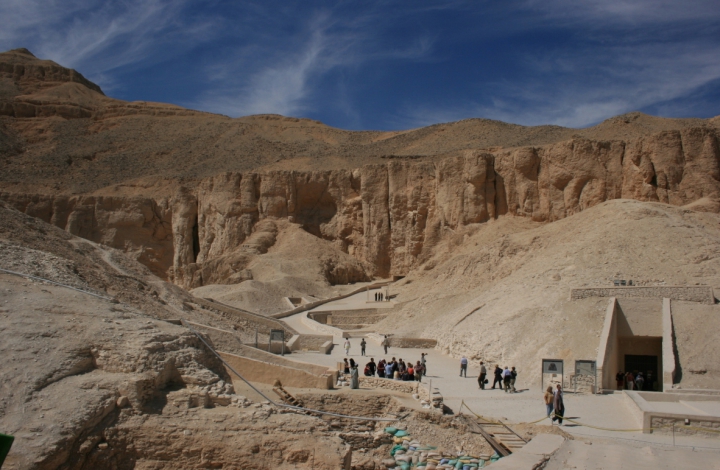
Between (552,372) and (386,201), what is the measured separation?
33.3 m

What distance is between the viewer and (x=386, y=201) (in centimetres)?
4916

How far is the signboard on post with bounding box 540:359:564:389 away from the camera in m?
16.3

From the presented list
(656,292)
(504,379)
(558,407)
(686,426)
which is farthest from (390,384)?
(656,292)

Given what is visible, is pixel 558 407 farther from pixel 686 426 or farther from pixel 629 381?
pixel 629 381

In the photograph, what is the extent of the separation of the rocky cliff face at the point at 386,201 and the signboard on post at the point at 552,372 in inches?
947

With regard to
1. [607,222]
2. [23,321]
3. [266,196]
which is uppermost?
[266,196]

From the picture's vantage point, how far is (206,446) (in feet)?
34.2

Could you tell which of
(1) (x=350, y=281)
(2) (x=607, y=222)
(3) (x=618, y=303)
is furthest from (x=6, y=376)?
(1) (x=350, y=281)

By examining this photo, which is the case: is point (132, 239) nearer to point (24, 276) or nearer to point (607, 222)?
point (607, 222)

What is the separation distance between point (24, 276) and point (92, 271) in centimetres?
541

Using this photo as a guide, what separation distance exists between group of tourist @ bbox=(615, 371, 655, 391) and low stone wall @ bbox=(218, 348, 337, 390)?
7.35m

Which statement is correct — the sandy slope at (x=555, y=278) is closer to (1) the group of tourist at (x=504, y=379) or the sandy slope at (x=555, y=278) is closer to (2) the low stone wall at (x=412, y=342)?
(2) the low stone wall at (x=412, y=342)

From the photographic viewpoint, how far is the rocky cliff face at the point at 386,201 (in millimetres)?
38344

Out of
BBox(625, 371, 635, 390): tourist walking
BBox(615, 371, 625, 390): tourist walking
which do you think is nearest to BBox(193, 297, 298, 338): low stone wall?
BBox(615, 371, 625, 390): tourist walking
